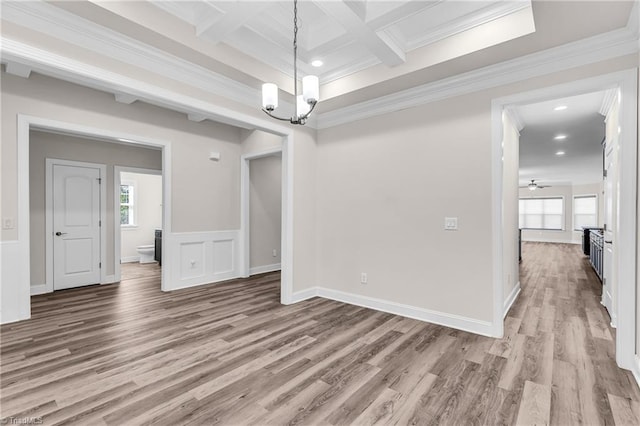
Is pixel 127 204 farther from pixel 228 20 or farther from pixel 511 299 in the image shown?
pixel 511 299

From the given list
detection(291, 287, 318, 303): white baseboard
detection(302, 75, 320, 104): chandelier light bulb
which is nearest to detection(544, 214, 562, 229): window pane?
detection(291, 287, 318, 303): white baseboard

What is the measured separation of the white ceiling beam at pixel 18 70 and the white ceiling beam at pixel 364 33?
325 cm

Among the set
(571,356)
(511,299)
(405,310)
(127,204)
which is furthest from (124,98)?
(511,299)

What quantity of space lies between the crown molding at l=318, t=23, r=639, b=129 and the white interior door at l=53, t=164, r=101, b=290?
454 centimetres

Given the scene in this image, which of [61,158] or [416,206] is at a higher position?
[61,158]

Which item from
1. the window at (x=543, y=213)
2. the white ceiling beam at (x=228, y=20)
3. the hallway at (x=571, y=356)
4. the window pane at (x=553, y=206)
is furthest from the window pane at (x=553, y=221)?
the white ceiling beam at (x=228, y=20)

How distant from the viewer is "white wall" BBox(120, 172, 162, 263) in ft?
26.5

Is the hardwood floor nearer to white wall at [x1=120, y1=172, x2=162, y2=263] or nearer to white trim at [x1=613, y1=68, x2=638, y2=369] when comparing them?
white trim at [x1=613, y1=68, x2=638, y2=369]

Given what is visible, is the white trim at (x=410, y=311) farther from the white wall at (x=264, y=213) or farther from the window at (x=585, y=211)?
the window at (x=585, y=211)

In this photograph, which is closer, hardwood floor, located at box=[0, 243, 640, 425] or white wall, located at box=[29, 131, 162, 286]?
hardwood floor, located at box=[0, 243, 640, 425]

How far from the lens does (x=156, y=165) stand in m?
6.07

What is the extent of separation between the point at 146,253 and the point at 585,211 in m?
16.3

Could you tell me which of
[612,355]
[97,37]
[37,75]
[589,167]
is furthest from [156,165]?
[589,167]

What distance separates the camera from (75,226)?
16.8 feet
